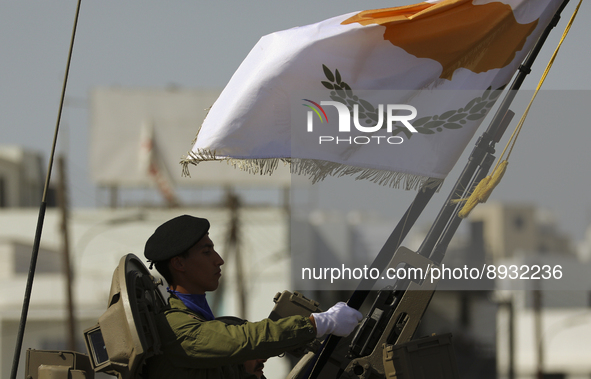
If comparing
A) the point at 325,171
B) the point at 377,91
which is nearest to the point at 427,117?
the point at 377,91

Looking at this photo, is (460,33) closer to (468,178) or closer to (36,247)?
(468,178)

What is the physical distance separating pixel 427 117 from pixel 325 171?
0.65m

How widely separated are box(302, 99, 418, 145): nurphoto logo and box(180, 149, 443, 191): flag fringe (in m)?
0.15

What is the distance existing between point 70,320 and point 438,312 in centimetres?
1811

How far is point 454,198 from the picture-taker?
4359 mm

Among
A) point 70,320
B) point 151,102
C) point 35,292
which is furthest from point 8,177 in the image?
point 70,320

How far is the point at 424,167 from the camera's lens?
4.50 metres

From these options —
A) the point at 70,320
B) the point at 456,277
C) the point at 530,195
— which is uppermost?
the point at 530,195

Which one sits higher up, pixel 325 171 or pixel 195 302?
pixel 325 171

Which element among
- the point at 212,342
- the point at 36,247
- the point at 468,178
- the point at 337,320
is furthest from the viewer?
the point at 468,178

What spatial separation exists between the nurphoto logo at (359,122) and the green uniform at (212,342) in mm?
1259

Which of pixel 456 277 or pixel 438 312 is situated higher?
pixel 456 277

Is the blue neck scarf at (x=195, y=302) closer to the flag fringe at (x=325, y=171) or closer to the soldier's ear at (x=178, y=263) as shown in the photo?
the soldier's ear at (x=178, y=263)

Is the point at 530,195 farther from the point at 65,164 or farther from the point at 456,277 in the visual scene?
the point at 65,164
